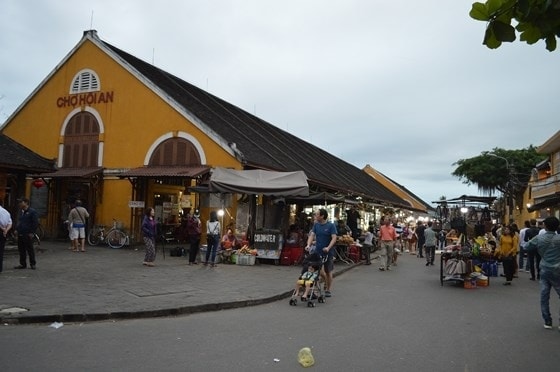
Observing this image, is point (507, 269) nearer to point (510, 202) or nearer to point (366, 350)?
point (366, 350)

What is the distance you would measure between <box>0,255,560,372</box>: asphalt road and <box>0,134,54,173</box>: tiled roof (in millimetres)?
9582

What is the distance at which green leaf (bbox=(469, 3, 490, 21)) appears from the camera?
11.1ft

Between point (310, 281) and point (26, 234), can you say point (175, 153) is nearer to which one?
point (26, 234)

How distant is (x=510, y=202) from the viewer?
41.9 metres

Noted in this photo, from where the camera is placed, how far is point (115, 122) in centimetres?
2066

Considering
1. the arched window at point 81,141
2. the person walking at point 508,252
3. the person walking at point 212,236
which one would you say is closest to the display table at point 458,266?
the person walking at point 508,252

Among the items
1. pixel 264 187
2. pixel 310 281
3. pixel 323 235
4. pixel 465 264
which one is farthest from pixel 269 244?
pixel 310 281

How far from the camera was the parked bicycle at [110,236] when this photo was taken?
18.5 meters

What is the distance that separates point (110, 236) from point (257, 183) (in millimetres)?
7148

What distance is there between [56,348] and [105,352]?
2.09 ft

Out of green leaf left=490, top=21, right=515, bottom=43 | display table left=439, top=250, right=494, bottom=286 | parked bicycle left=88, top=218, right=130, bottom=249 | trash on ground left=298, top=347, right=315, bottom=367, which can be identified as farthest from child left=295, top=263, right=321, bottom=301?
→ parked bicycle left=88, top=218, right=130, bottom=249

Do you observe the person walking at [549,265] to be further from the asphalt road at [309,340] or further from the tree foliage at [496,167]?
the tree foliage at [496,167]

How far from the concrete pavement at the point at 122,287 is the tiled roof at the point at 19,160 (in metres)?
2.67

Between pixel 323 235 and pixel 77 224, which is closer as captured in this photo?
pixel 323 235
